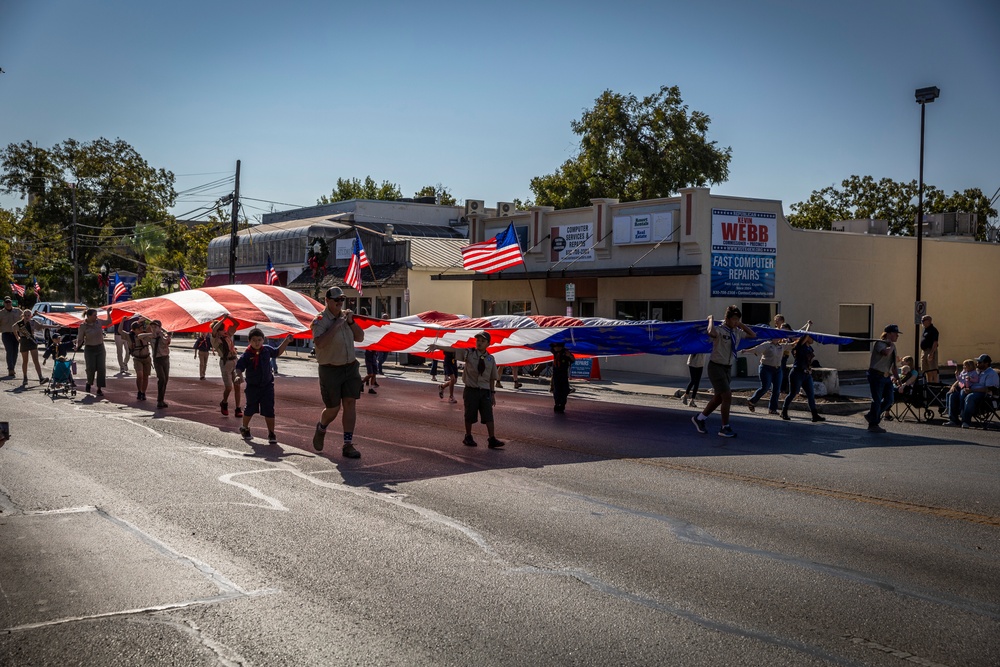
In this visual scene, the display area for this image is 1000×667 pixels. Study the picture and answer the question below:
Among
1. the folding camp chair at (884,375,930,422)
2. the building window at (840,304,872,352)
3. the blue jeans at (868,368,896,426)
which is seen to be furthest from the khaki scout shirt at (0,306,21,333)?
the building window at (840,304,872,352)

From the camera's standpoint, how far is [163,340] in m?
17.4

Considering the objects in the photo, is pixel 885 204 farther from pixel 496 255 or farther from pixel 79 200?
pixel 79 200

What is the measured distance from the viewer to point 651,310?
29.5 meters

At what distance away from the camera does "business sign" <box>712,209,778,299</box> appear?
90.8 feet

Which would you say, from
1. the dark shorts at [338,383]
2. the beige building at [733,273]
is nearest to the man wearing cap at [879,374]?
the dark shorts at [338,383]

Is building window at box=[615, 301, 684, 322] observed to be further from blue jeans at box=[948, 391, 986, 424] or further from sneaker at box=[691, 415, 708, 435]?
sneaker at box=[691, 415, 708, 435]

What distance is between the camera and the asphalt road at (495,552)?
16.6 feet

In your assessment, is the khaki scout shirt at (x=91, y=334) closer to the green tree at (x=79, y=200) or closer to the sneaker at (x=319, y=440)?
the sneaker at (x=319, y=440)

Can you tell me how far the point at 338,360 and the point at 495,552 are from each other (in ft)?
16.1

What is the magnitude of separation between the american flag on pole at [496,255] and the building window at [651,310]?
193 inches

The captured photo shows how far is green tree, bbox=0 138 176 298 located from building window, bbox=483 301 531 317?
46.2 metres

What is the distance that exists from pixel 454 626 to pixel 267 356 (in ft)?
27.0

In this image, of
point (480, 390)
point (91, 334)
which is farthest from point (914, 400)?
point (91, 334)

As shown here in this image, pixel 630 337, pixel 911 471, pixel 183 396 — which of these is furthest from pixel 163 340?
pixel 911 471
